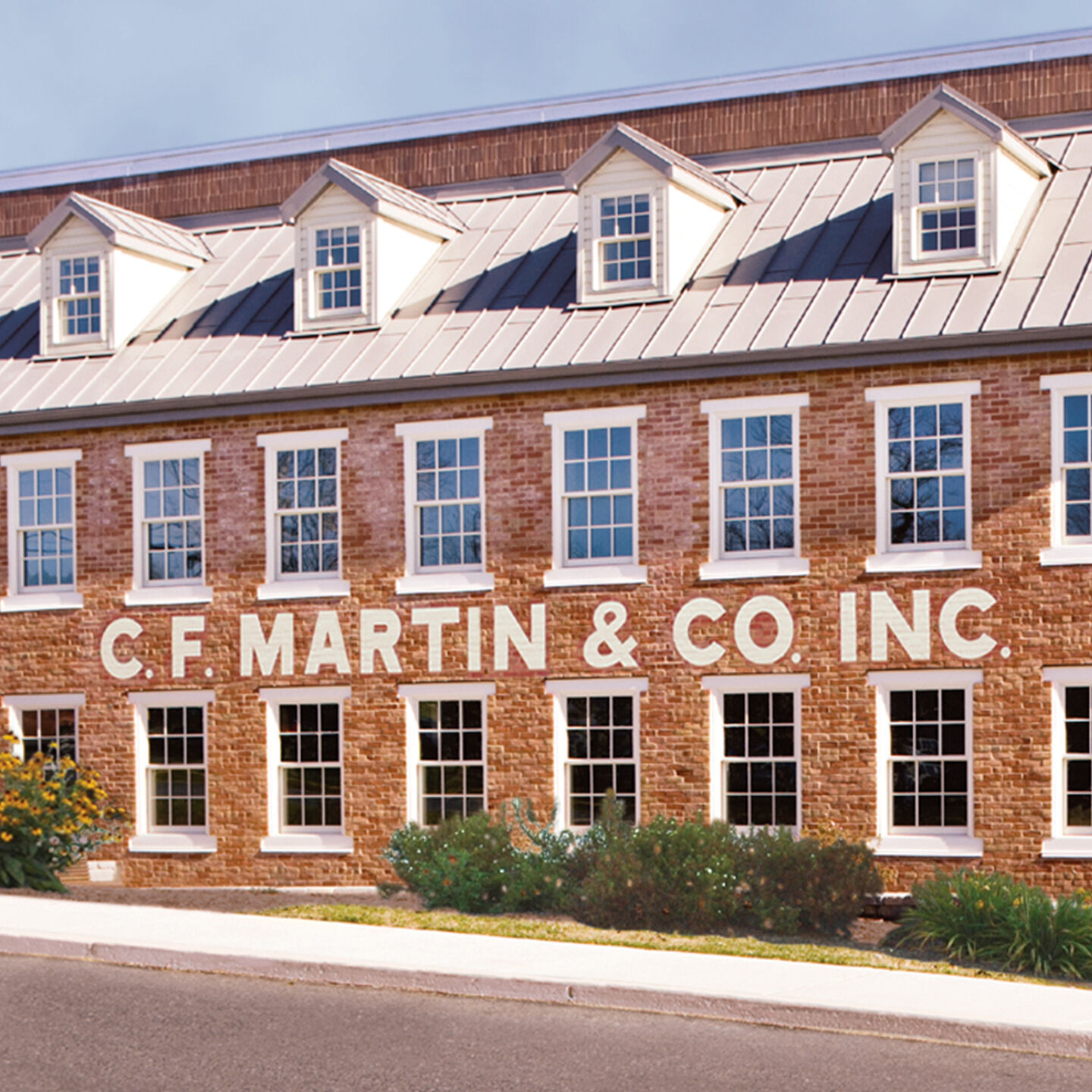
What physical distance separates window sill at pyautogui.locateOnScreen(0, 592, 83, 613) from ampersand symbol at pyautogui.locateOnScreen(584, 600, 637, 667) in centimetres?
728

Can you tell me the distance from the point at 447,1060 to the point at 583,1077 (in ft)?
2.98

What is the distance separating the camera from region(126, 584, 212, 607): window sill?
2475 centimetres

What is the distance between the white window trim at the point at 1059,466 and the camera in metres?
20.8

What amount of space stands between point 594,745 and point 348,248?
7.57 meters


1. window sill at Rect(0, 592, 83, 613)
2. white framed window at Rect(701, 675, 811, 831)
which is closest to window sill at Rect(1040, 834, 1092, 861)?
white framed window at Rect(701, 675, 811, 831)

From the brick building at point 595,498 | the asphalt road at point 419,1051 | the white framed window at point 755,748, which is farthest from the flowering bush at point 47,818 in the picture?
the asphalt road at point 419,1051

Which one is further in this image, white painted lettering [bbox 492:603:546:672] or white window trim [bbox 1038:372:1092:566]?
white painted lettering [bbox 492:603:546:672]

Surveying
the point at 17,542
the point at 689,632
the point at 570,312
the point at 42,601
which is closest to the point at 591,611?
the point at 689,632

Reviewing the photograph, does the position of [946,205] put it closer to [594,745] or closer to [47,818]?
[594,745]

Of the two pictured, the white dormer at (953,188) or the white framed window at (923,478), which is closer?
the white framed window at (923,478)

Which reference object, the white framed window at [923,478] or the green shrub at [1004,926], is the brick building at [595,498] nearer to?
the white framed window at [923,478]

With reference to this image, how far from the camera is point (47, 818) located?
22.0m

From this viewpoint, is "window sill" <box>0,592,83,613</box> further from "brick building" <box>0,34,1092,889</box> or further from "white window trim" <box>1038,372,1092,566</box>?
"white window trim" <box>1038,372,1092,566</box>

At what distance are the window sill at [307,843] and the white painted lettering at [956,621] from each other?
25.8ft
